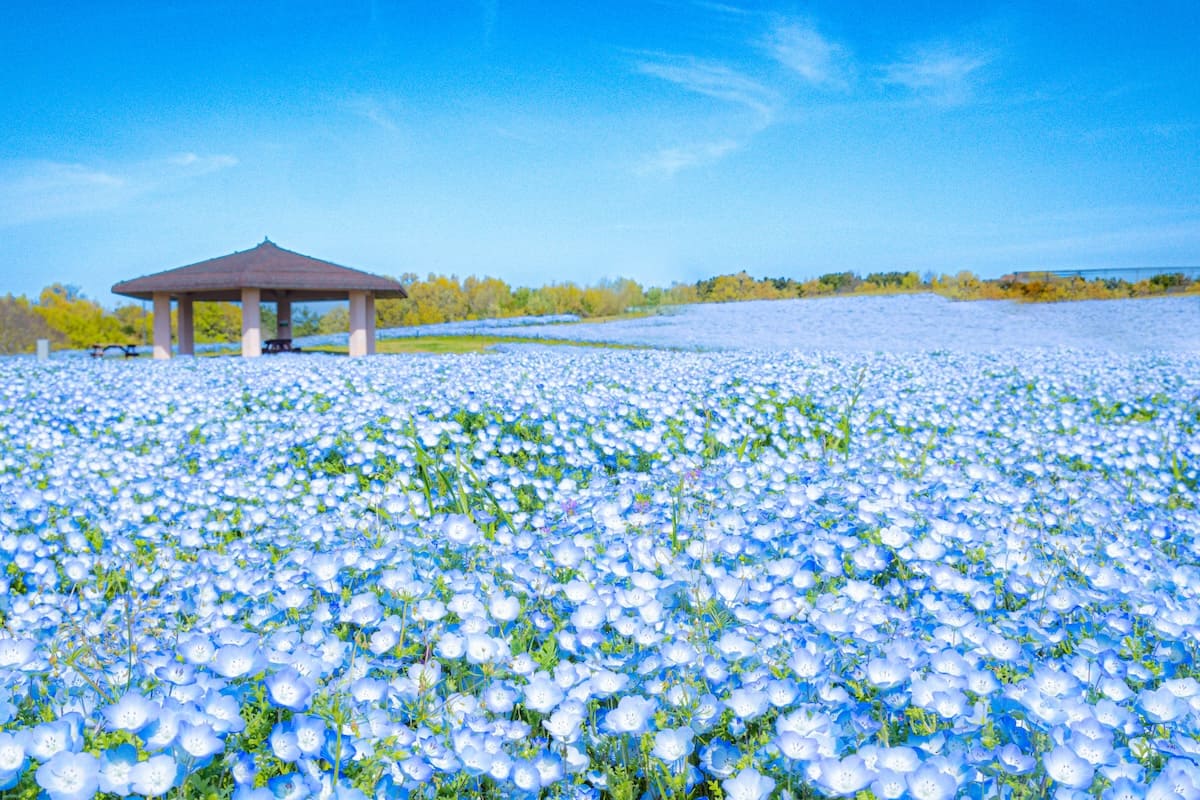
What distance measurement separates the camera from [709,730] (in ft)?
6.31

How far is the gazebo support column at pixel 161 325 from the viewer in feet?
62.8

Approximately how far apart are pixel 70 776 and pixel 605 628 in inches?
53.8

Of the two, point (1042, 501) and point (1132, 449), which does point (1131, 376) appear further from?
point (1042, 501)

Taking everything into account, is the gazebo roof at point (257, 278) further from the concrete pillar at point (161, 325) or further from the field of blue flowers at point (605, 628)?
the field of blue flowers at point (605, 628)

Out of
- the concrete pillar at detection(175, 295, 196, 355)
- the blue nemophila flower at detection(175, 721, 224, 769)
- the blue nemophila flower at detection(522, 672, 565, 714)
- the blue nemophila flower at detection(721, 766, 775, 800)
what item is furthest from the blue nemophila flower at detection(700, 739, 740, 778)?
the concrete pillar at detection(175, 295, 196, 355)

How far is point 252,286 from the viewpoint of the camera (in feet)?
58.3

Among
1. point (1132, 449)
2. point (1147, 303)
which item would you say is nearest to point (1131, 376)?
point (1132, 449)

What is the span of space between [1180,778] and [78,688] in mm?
2419

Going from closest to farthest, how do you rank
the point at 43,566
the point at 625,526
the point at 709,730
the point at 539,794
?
the point at 539,794 → the point at 709,730 → the point at 625,526 → the point at 43,566

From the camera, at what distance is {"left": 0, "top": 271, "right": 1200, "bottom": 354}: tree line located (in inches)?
1499

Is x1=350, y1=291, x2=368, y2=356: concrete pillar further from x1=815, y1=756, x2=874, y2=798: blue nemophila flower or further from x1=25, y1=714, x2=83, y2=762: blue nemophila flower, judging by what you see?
x1=815, y1=756, x2=874, y2=798: blue nemophila flower

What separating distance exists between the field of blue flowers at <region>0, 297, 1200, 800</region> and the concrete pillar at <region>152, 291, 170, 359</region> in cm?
1509

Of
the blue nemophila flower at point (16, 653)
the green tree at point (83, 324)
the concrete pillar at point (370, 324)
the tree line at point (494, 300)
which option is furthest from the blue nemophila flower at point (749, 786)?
the green tree at point (83, 324)

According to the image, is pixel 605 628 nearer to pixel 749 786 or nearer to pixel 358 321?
pixel 749 786
